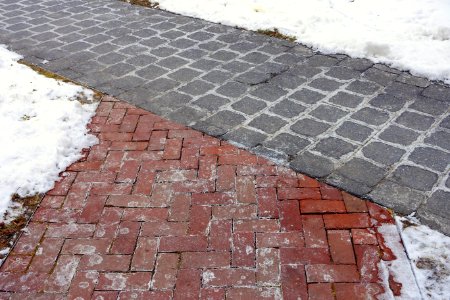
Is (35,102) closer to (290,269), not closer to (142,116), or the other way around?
(142,116)

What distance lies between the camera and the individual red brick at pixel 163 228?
267 centimetres

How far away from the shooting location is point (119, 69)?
15.1 ft

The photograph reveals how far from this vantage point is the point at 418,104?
3.88m

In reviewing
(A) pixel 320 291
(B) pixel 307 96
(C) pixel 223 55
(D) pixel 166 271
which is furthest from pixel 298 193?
(C) pixel 223 55

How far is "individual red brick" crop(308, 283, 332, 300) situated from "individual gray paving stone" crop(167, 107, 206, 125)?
182 cm

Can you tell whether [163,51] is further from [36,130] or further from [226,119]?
[36,130]

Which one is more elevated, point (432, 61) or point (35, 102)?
point (432, 61)

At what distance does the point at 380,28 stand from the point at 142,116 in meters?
3.03

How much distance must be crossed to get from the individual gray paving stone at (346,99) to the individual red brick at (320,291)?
77.0 inches

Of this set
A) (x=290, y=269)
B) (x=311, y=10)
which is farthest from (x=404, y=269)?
(x=311, y=10)

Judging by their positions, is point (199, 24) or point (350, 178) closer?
point (350, 178)

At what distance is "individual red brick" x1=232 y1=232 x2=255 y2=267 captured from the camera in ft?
8.11

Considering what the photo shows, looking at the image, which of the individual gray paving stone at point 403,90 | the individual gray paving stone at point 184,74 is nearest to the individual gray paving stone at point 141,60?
the individual gray paving stone at point 184,74

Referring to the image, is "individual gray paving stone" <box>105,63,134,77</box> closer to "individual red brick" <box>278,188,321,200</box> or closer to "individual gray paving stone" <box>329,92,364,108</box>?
"individual gray paving stone" <box>329,92,364,108</box>
